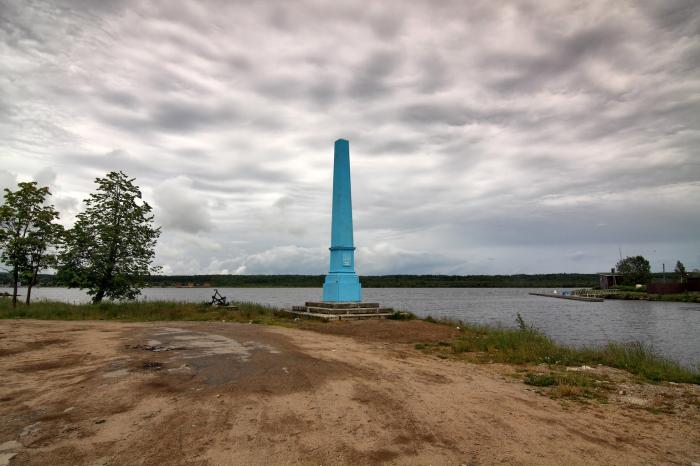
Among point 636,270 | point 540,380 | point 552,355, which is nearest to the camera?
point 540,380

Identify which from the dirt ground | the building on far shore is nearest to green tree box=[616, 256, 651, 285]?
the building on far shore

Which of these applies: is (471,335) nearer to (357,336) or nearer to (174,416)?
(357,336)

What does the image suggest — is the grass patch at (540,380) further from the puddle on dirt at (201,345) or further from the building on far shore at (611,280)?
the building on far shore at (611,280)

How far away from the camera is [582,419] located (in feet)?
20.6

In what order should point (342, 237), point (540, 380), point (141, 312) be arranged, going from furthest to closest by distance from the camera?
point (342, 237) < point (141, 312) < point (540, 380)

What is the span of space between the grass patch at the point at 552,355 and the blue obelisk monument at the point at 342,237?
8.53m

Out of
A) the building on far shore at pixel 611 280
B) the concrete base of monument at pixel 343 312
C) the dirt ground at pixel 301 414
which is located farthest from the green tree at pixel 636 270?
the dirt ground at pixel 301 414

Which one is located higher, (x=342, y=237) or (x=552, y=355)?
(x=342, y=237)

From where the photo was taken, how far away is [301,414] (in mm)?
5859

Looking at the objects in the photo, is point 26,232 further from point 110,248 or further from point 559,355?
point 559,355

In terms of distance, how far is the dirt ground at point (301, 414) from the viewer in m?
4.73

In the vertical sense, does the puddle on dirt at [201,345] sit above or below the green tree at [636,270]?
below

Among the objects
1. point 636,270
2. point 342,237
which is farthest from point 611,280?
point 342,237

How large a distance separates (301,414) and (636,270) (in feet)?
358
